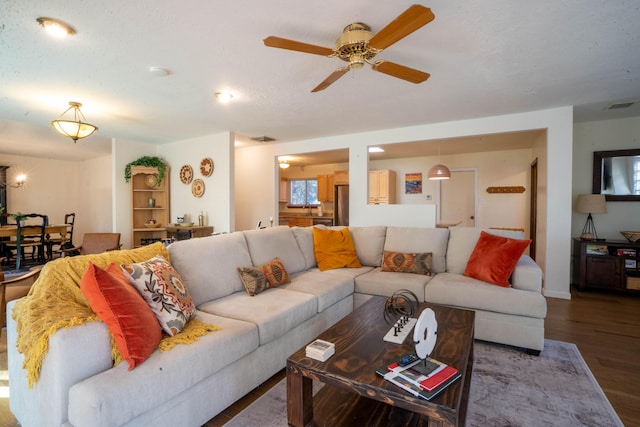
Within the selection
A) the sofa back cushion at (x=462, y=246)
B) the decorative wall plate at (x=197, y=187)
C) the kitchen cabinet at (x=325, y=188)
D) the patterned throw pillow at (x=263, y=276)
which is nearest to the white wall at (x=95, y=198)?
the decorative wall plate at (x=197, y=187)

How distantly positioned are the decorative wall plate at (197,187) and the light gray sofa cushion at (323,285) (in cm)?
325

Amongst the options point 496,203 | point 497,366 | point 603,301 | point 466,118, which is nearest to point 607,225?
point 603,301

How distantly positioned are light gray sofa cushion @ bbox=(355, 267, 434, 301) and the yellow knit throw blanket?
169 cm

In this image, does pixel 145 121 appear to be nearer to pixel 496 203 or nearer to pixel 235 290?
pixel 235 290

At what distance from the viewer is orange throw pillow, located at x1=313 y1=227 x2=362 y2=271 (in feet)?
11.6

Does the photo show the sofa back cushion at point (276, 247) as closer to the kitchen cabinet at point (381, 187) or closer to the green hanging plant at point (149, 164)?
the green hanging plant at point (149, 164)

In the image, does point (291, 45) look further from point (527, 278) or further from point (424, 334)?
point (527, 278)

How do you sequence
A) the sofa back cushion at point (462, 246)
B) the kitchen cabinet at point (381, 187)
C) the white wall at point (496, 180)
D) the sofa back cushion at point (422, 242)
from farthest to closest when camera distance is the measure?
the kitchen cabinet at point (381, 187) < the white wall at point (496, 180) < the sofa back cushion at point (422, 242) < the sofa back cushion at point (462, 246)

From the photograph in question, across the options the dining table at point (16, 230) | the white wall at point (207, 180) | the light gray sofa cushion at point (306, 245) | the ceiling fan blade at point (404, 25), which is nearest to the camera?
the ceiling fan blade at point (404, 25)

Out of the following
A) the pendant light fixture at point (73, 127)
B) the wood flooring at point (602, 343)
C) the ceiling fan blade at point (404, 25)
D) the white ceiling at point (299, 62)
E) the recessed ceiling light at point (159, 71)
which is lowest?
the wood flooring at point (602, 343)

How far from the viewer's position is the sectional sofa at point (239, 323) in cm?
129

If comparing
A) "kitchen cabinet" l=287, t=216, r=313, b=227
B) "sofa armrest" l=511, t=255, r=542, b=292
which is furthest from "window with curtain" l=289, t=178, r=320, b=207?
"sofa armrest" l=511, t=255, r=542, b=292

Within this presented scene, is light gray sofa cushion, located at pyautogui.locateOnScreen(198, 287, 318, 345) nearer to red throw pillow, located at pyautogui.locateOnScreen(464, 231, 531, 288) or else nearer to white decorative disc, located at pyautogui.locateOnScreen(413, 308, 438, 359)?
white decorative disc, located at pyautogui.locateOnScreen(413, 308, 438, 359)

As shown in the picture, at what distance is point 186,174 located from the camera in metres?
5.89
